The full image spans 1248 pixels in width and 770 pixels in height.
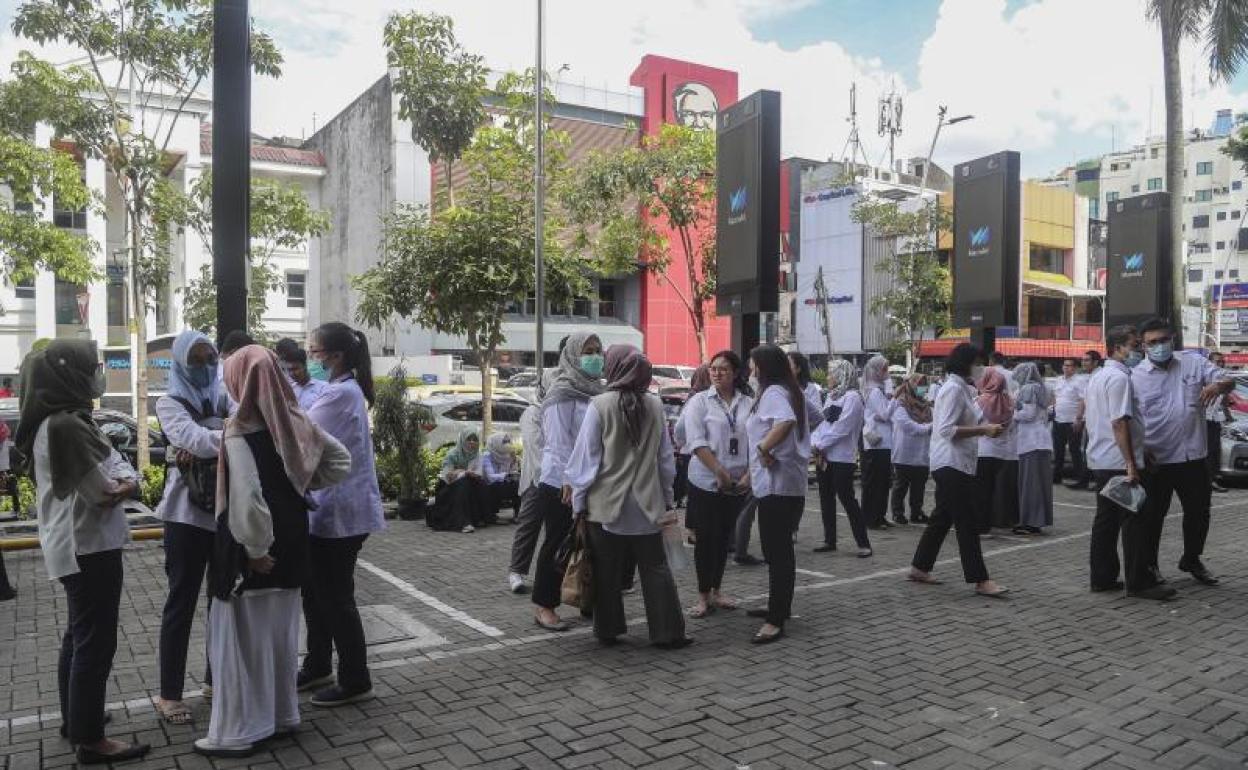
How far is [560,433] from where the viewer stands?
6227mm

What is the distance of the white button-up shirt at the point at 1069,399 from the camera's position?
43.0 feet

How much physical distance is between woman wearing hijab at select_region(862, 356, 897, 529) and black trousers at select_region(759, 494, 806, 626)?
3.92 metres

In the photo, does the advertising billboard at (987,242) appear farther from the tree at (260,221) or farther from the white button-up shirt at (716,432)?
the tree at (260,221)

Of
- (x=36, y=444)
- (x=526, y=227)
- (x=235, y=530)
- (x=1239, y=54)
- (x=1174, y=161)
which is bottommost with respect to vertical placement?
(x=235, y=530)

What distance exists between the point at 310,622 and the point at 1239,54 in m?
20.4

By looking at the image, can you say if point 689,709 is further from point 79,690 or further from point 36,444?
point 36,444

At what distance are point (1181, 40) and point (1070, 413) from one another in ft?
32.6

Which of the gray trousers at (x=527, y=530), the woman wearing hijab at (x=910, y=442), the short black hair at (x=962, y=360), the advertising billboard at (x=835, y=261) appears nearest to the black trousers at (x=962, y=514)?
the short black hair at (x=962, y=360)

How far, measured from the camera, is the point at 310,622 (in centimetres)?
490

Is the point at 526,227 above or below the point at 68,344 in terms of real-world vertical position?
above

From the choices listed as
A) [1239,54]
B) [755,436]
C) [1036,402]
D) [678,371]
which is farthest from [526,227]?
[678,371]

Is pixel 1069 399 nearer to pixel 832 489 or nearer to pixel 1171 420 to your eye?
pixel 832 489

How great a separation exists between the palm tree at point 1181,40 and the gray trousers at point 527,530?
1541 cm

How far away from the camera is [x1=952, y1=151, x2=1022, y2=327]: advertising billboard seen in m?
12.0
